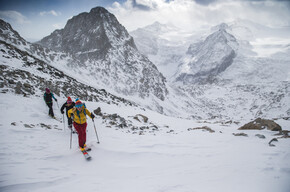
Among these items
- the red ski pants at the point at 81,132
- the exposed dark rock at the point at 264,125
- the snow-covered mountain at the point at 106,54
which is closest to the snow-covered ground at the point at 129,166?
the red ski pants at the point at 81,132

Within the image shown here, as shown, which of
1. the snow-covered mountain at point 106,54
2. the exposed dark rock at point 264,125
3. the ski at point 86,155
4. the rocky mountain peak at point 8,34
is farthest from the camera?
the snow-covered mountain at point 106,54

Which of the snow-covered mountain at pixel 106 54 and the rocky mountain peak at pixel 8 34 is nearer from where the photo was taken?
the rocky mountain peak at pixel 8 34

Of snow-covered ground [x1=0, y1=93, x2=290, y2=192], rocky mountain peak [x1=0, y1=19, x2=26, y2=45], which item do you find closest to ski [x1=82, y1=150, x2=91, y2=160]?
snow-covered ground [x1=0, y1=93, x2=290, y2=192]

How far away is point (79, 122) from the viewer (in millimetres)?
7156

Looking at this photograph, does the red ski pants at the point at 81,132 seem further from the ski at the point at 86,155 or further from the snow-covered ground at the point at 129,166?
the ski at the point at 86,155

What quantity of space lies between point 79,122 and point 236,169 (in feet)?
21.4

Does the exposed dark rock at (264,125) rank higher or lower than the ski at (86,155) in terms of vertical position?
higher

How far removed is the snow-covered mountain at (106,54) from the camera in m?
62.3

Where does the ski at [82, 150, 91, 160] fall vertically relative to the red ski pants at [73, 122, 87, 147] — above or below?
below

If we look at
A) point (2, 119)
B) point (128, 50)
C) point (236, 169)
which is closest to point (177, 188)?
point (236, 169)

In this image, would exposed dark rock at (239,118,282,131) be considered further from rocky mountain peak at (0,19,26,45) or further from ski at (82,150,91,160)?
rocky mountain peak at (0,19,26,45)

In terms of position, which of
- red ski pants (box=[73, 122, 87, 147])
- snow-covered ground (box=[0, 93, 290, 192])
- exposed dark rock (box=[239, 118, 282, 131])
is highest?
red ski pants (box=[73, 122, 87, 147])

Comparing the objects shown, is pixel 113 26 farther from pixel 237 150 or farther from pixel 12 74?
pixel 237 150

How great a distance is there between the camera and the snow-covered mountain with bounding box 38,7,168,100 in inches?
2454
